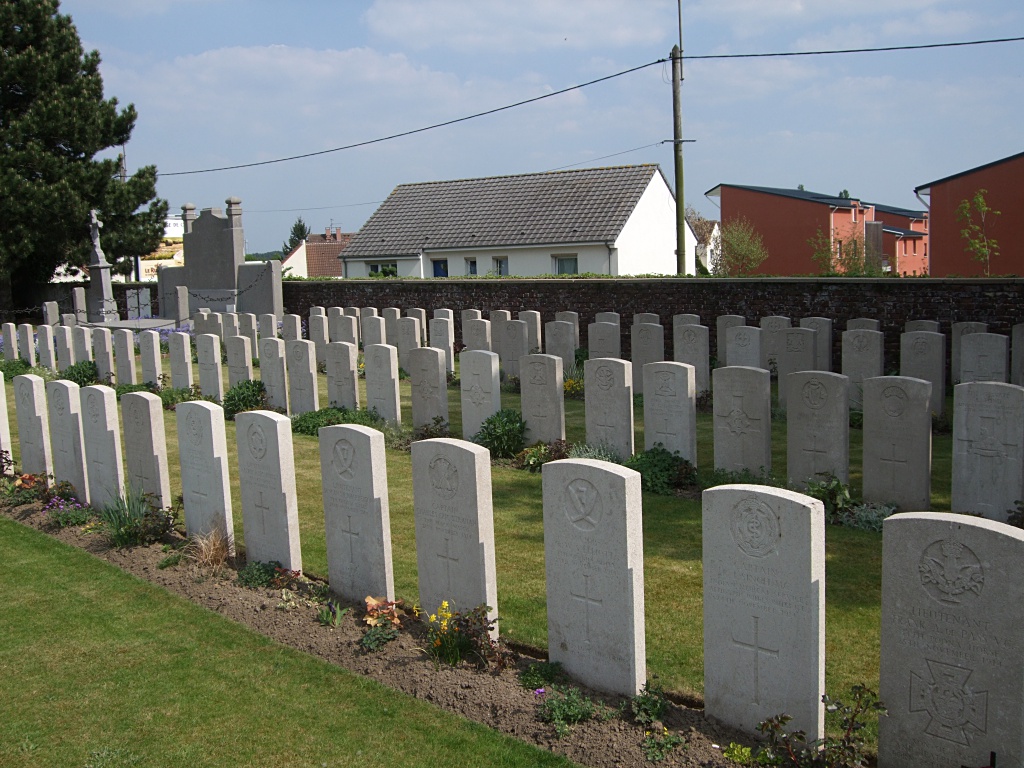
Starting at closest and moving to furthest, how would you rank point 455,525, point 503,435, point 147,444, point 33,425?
point 455,525, point 147,444, point 33,425, point 503,435

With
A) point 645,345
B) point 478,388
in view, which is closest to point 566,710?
point 478,388

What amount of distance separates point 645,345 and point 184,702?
10.8 metres

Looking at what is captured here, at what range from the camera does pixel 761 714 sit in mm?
4691

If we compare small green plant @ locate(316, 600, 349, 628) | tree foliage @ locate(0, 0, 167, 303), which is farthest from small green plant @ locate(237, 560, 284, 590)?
tree foliage @ locate(0, 0, 167, 303)

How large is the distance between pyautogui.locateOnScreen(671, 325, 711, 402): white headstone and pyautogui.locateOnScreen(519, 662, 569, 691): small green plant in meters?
9.07

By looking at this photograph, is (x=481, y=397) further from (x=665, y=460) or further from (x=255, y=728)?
(x=255, y=728)

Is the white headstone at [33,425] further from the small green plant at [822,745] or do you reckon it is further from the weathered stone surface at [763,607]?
the small green plant at [822,745]

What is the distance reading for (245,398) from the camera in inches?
559

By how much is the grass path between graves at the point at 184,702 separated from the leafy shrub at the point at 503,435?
475 centimetres

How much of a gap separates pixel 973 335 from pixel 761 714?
8.20 m

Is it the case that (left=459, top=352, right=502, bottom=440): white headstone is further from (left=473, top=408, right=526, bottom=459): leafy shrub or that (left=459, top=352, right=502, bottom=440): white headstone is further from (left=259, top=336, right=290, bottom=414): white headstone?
(left=259, top=336, right=290, bottom=414): white headstone

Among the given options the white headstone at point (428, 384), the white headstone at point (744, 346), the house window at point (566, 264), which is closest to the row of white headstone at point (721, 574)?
the white headstone at point (428, 384)

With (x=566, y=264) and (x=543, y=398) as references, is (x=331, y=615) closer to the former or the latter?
(x=543, y=398)

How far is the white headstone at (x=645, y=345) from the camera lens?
14.9m
